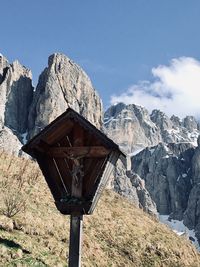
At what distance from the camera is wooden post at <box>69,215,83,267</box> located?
331 inches

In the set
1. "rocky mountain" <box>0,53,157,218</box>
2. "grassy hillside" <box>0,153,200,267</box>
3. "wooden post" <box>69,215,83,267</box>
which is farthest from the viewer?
"rocky mountain" <box>0,53,157,218</box>

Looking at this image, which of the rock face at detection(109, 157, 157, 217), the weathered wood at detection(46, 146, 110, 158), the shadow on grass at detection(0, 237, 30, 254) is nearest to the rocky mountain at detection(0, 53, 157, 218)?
the rock face at detection(109, 157, 157, 217)

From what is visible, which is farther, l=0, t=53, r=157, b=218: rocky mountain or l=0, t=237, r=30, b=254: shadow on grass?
l=0, t=53, r=157, b=218: rocky mountain

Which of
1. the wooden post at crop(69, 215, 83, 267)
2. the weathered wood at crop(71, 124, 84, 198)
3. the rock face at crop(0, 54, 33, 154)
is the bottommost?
the wooden post at crop(69, 215, 83, 267)

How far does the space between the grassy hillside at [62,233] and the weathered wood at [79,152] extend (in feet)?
12.4

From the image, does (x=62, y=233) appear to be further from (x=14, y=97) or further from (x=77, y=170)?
(x=14, y=97)

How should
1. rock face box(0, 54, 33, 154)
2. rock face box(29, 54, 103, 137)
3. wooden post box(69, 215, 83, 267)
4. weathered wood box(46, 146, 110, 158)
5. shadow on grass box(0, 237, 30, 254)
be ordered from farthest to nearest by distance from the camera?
rock face box(0, 54, 33, 154) → rock face box(29, 54, 103, 137) → shadow on grass box(0, 237, 30, 254) → weathered wood box(46, 146, 110, 158) → wooden post box(69, 215, 83, 267)

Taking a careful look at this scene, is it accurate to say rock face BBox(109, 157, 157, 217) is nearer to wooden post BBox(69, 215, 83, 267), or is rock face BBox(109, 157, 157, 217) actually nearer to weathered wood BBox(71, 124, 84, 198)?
weathered wood BBox(71, 124, 84, 198)

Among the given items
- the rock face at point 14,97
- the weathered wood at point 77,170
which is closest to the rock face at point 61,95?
the rock face at point 14,97

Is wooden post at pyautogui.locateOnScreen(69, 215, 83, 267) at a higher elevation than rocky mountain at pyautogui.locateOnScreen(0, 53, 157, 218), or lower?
lower

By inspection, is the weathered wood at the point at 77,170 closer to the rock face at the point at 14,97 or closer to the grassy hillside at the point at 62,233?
the grassy hillside at the point at 62,233

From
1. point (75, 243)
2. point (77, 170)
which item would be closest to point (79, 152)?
point (77, 170)

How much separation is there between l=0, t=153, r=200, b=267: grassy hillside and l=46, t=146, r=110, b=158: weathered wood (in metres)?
3.78

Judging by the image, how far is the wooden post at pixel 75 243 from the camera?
840 centimetres
